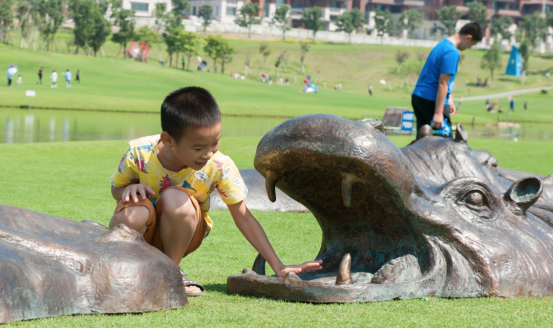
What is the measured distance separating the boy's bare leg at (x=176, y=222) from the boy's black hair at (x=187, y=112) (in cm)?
29

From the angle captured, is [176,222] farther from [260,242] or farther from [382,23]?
[382,23]

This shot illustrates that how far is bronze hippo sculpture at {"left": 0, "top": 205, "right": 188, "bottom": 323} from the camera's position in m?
1.96

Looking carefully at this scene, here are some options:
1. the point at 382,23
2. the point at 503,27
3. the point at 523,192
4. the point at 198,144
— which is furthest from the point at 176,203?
the point at 503,27

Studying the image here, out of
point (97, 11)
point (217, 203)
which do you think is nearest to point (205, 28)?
point (97, 11)

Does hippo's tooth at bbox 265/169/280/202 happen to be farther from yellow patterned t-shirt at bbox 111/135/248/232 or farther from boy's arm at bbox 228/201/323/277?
yellow patterned t-shirt at bbox 111/135/248/232

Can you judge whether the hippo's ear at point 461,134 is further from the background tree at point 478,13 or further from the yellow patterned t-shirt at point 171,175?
the background tree at point 478,13

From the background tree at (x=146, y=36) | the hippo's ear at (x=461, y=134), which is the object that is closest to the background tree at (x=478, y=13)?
the background tree at (x=146, y=36)

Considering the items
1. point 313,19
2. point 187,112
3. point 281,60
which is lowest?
point 281,60

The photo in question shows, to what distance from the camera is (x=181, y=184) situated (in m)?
3.06

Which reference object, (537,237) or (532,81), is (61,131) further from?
(532,81)

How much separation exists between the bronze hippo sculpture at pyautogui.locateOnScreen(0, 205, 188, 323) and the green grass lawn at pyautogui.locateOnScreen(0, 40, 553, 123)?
1095 inches

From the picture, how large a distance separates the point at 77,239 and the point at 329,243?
1.05 m

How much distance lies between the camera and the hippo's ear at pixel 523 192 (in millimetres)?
2844

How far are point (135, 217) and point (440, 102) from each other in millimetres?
3461
